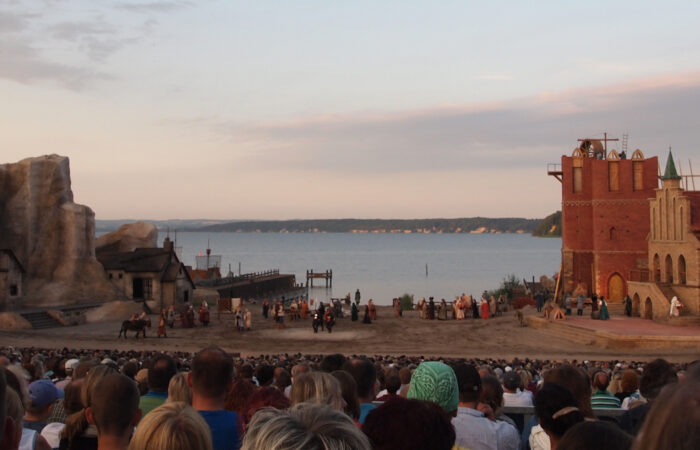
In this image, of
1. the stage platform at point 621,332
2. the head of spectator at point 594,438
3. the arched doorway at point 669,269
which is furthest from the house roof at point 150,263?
the head of spectator at point 594,438

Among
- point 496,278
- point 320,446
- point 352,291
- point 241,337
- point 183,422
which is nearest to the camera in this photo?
point 320,446

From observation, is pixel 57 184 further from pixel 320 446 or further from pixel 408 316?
pixel 320 446

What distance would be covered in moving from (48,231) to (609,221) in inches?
1257

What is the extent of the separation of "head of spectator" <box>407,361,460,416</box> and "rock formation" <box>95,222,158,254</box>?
4920 centimetres

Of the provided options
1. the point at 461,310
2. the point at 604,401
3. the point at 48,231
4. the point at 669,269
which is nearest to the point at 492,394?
the point at 604,401

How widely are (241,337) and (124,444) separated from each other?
26.4m

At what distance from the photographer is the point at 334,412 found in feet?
8.63

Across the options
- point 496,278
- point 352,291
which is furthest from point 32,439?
point 496,278

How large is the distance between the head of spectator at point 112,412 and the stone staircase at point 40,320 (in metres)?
30.1

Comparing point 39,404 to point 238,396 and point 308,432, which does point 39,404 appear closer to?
point 238,396

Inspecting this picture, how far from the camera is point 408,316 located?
38812 millimetres

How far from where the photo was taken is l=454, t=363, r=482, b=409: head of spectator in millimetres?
5383

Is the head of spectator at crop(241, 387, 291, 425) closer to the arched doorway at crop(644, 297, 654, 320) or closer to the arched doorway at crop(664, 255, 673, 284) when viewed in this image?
the arched doorway at crop(644, 297, 654, 320)

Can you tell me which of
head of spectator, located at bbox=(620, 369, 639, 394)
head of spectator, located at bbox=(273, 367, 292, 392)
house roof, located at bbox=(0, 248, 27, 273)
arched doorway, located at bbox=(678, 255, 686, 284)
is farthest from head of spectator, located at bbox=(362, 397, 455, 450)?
house roof, located at bbox=(0, 248, 27, 273)
